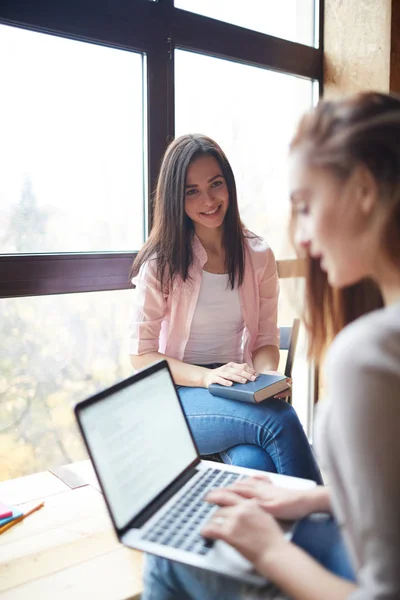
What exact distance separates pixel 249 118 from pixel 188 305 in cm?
106

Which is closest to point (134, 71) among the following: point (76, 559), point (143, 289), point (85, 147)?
point (85, 147)

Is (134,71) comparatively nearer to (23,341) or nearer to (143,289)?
(143,289)

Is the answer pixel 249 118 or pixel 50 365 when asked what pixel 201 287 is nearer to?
pixel 50 365

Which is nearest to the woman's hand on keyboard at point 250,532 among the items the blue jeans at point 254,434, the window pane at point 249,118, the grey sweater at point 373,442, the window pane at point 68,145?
the grey sweater at point 373,442

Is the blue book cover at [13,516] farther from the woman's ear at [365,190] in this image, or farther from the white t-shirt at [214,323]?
the woman's ear at [365,190]

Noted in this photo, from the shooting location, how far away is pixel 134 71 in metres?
1.95

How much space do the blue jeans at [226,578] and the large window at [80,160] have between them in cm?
105

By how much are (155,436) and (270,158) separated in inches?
70.6

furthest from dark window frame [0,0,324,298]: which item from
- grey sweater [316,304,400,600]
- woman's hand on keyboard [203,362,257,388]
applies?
grey sweater [316,304,400,600]

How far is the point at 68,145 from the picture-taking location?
1.84m

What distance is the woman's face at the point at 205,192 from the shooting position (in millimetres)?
1719

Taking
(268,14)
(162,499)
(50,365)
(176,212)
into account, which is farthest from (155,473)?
(268,14)

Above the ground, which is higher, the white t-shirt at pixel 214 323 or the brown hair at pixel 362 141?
the brown hair at pixel 362 141

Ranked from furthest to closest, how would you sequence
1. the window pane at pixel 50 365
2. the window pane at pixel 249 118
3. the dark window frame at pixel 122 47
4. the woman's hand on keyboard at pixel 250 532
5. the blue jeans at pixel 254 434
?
1. the window pane at pixel 249 118
2. the window pane at pixel 50 365
3. the dark window frame at pixel 122 47
4. the blue jeans at pixel 254 434
5. the woman's hand on keyboard at pixel 250 532
